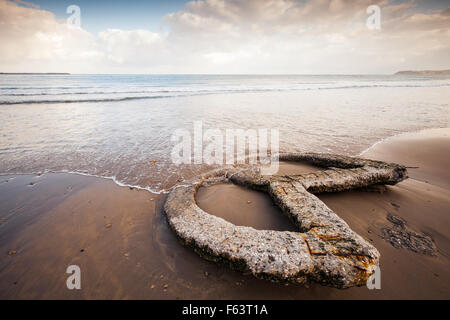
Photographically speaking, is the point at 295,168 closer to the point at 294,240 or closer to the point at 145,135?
the point at 294,240

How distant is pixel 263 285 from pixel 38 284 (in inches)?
116

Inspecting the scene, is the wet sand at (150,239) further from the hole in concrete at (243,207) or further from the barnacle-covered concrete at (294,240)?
the barnacle-covered concrete at (294,240)

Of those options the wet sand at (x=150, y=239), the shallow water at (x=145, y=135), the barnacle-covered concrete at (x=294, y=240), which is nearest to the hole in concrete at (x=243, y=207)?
the wet sand at (x=150, y=239)

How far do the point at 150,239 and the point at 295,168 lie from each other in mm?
4185

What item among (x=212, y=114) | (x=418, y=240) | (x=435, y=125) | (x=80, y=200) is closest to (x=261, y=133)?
(x=212, y=114)

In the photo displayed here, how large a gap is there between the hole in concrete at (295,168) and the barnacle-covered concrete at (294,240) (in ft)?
3.50

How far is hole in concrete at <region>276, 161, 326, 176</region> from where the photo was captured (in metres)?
5.21

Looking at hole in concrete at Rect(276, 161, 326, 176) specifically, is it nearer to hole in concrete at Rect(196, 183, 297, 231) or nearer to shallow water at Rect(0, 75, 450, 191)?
hole in concrete at Rect(196, 183, 297, 231)

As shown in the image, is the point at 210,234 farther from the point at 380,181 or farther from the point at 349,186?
the point at 380,181

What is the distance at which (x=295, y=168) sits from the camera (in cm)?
545

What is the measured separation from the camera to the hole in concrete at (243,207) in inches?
132

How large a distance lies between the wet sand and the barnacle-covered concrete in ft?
0.78
